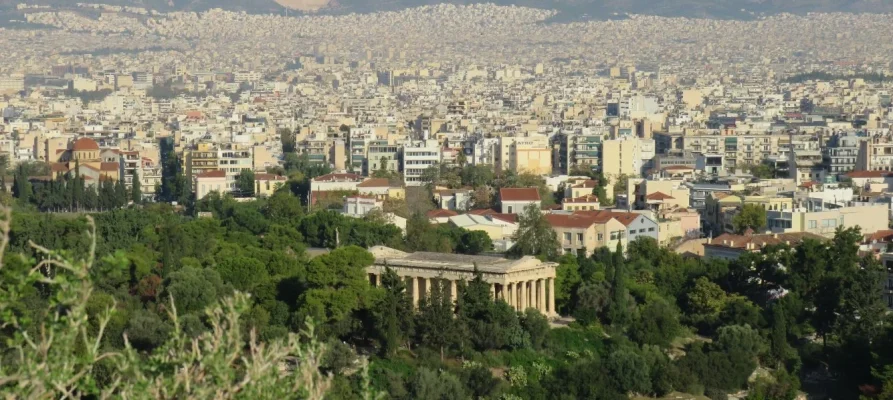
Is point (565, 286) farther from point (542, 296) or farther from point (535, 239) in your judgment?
point (535, 239)

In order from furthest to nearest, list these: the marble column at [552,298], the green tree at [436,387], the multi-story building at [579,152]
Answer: the multi-story building at [579,152] → the marble column at [552,298] → the green tree at [436,387]

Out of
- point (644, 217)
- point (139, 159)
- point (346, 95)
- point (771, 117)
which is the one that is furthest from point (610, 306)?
point (346, 95)

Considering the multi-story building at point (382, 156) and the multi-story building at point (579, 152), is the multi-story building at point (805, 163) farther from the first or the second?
the multi-story building at point (382, 156)

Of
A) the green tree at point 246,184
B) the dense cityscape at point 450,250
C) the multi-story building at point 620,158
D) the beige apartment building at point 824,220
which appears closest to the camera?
the dense cityscape at point 450,250

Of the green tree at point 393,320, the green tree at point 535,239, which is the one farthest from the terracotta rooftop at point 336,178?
the green tree at point 393,320

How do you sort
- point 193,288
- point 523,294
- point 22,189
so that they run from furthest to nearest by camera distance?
point 22,189 < point 523,294 < point 193,288

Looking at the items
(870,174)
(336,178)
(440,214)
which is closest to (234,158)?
(336,178)
